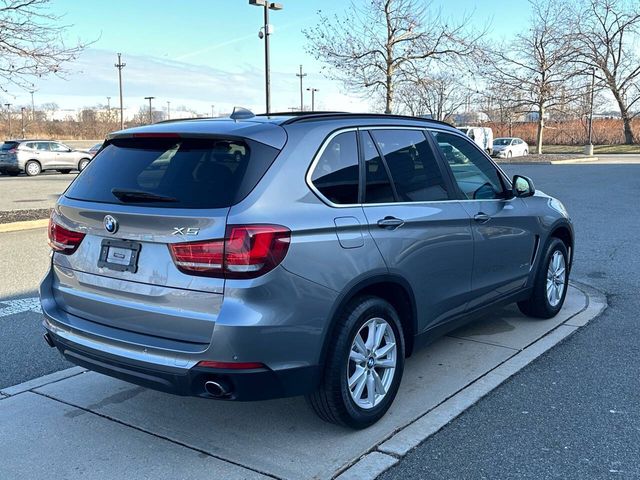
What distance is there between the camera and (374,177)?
365cm


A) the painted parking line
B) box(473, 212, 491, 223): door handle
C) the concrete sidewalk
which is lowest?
the concrete sidewalk

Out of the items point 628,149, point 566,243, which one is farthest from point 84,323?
point 628,149

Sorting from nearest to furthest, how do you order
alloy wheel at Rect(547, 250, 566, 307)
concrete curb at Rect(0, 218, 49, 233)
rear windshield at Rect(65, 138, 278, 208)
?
rear windshield at Rect(65, 138, 278, 208) < alloy wheel at Rect(547, 250, 566, 307) < concrete curb at Rect(0, 218, 49, 233)

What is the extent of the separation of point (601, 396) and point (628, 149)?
49825mm

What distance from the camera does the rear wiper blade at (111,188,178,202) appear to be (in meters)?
3.14

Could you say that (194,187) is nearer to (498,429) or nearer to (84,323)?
(84,323)

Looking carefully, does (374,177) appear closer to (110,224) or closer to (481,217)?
(481,217)

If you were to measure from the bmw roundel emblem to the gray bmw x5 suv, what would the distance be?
0.05 feet

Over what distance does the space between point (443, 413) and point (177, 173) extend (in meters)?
2.12

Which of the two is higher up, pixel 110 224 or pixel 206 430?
pixel 110 224

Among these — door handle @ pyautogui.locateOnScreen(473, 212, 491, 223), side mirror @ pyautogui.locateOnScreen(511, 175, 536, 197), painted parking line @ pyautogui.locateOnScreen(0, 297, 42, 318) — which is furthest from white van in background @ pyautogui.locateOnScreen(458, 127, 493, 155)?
door handle @ pyautogui.locateOnScreen(473, 212, 491, 223)

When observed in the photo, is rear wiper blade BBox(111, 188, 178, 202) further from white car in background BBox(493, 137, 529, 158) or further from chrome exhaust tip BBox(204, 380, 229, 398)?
white car in background BBox(493, 137, 529, 158)

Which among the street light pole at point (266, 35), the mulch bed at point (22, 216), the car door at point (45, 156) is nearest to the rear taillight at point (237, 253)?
the mulch bed at point (22, 216)

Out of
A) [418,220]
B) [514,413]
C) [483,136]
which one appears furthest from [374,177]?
[483,136]
